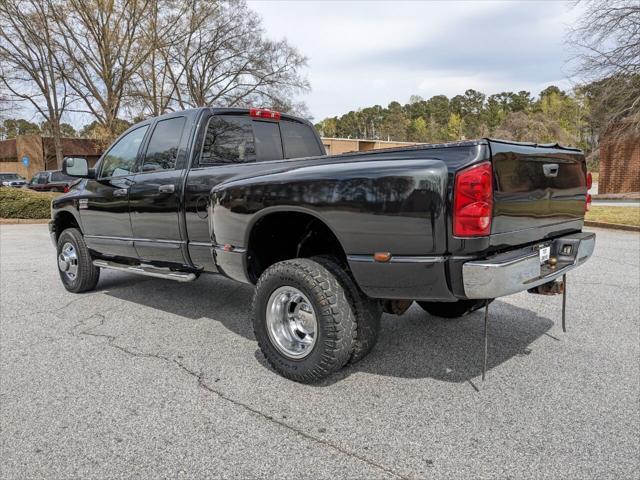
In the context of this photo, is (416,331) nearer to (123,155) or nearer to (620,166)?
(123,155)

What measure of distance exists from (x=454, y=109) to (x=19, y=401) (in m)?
127

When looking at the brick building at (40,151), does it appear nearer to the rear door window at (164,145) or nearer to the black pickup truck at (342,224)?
the rear door window at (164,145)

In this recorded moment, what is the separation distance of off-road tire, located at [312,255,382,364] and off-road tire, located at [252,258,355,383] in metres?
0.04

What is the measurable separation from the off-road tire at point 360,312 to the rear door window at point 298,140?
2.11 m

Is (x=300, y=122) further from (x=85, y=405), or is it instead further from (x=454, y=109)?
(x=454, y=109)

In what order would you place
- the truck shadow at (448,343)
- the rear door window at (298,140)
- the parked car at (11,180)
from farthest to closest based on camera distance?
the parked car at (11,180)
the rear door window at (298,140)
the truck shadow at (448,343)

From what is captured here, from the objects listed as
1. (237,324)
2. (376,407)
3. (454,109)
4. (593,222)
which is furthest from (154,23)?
(454,109)

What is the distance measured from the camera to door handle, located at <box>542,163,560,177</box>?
3047 mm

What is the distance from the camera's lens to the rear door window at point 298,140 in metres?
4.95

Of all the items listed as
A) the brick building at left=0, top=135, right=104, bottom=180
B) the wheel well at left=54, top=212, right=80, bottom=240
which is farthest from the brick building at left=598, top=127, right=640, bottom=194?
→ the brick building at left=0, top=135, right=104, bottom=180

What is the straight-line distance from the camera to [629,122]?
852 inches

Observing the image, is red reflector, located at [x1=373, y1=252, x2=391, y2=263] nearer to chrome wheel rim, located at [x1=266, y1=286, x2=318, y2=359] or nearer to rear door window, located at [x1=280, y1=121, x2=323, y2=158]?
chrome wheel rim, located at [x1=266, y1=286, x2=318, y2=359]

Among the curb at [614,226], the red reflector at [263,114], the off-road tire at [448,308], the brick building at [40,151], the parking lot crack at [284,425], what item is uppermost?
the brick building at [40,151]

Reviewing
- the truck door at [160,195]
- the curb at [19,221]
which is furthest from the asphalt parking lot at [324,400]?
the curb at [19,221]
